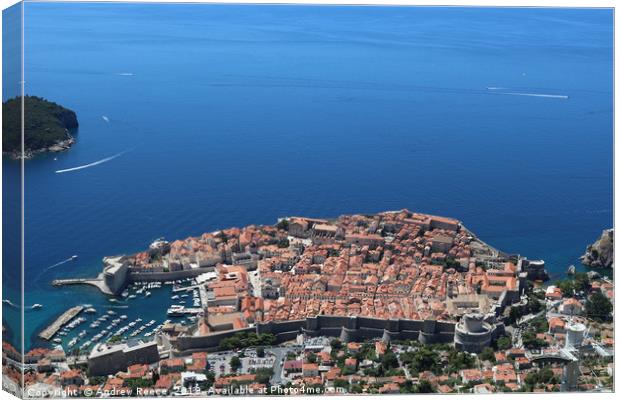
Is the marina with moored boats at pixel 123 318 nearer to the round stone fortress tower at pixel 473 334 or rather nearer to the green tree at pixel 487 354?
the round stone fortress tower at pixel 473 334

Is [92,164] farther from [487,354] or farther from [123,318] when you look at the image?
[487,354]

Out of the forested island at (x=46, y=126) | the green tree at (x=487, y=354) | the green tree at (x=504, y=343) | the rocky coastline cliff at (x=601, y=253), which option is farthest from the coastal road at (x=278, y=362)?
the forested island at (x=46, y=126)

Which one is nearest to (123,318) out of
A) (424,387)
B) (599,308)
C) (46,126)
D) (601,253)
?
(424,387)

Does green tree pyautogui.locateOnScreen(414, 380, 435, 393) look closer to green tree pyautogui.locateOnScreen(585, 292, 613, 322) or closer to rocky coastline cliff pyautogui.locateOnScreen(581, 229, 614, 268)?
green tree pyautogui.locateOnScreen(585, 292, 613, 322)

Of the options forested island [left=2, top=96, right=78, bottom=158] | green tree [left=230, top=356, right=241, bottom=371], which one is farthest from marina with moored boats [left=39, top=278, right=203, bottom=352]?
forested island [left=2, top=96, right=78, bottom=158]

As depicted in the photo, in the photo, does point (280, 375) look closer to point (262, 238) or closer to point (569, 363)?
point (569, 363)
